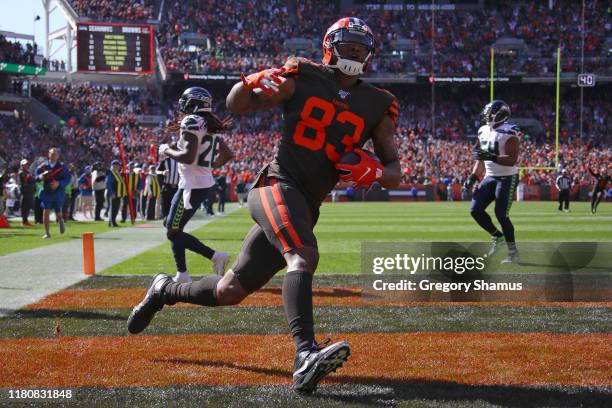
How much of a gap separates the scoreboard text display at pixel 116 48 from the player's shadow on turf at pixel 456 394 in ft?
130

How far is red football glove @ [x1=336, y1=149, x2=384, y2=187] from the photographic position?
4168 millimetres

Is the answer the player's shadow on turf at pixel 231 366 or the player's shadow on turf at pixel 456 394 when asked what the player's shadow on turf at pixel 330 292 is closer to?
the player's shadow on turf at pixel 231 366

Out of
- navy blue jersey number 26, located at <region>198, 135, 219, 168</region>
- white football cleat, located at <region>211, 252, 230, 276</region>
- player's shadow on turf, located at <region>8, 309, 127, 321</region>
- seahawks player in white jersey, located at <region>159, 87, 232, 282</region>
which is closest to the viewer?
player's shadow on turf, located at <region>8, 309, 127, 321</region>

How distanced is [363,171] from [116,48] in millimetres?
39873

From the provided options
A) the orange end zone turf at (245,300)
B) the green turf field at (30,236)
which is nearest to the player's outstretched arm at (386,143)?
the orange end zone turf at (245,300)

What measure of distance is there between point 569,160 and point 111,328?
40.8 m

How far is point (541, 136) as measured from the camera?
46.1 metres

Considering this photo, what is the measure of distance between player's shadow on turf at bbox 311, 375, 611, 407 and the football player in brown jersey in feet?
2.22

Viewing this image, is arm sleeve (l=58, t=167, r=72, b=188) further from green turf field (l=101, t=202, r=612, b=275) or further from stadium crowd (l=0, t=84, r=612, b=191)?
stadium crowd (l=0, t=84, r=612, b=191)

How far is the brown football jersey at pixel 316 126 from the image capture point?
172 inches

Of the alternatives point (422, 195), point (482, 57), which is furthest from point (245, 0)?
point (422, 195)

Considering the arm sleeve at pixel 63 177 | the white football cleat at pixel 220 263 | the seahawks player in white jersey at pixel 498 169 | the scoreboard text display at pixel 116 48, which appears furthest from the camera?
the scoreboard text display at pixel 116 48

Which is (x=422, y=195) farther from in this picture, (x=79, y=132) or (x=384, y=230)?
(x=384, y=230)

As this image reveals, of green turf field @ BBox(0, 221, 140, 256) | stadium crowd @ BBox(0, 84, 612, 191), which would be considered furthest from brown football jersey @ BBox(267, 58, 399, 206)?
stadium crowd @ BBox(0, 84, 612, 191)
